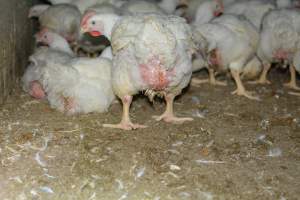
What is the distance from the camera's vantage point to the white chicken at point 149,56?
14.6 feet

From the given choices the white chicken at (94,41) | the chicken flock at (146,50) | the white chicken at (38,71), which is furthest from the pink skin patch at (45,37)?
the white chicken at (94,41)

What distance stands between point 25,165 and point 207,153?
162 centimetres

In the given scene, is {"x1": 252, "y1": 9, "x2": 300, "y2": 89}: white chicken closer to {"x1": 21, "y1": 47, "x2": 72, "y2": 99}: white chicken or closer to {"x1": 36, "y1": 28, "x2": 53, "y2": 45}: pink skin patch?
{"x1": 21, "y1": 47, "x2": 72, "y2": 99}: white chicken

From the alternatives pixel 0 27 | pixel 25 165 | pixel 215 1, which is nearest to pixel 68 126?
pixel 25 165

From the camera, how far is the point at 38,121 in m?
5.00

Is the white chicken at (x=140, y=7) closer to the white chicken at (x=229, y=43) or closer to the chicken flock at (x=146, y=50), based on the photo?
the chicken flock at (x=146, y=50)

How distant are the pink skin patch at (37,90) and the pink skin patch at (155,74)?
56.1 inches

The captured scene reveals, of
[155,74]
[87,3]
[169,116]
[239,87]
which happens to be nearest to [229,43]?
[239,87]

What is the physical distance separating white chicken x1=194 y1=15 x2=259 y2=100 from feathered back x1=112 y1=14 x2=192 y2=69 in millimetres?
927

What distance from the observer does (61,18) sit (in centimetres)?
654

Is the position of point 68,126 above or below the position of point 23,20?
below

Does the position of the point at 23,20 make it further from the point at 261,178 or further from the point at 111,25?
the point at 261,178

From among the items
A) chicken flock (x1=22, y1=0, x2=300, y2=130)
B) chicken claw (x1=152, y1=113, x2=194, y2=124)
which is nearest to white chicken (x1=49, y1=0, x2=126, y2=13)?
chicken flock (x1=22, y1=0, x2=300, y2=130)

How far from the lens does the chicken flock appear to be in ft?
15.1
